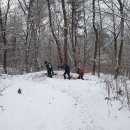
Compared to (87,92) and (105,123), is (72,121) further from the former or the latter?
(87,92)

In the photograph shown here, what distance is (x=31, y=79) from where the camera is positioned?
2578cm

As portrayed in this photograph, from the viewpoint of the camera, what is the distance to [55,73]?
91.2 feet

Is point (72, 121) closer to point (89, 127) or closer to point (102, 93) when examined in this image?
point (89, 127)

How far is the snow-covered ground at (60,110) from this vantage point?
14336 millimetres

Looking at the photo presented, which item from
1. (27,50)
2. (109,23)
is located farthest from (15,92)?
(109,23)

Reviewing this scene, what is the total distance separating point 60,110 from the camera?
16141 millimetres

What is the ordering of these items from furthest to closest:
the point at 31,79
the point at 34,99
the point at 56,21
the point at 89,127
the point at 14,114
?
the point at 56,21 → the point at 31,79 → the point at 34,99 → the point at 14,114 → the point at 89,127

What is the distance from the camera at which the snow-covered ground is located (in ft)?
47.0

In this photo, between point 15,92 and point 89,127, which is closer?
point 89,127

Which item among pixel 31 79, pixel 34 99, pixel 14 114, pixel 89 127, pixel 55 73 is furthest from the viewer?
pixel 55 73

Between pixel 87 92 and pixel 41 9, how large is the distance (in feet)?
78.3

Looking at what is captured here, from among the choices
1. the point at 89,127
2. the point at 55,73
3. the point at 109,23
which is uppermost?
the point at 109,23

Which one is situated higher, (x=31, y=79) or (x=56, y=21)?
Answer: (x=56, y=21)

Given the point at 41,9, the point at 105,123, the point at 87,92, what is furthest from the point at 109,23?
the point at 105,123
